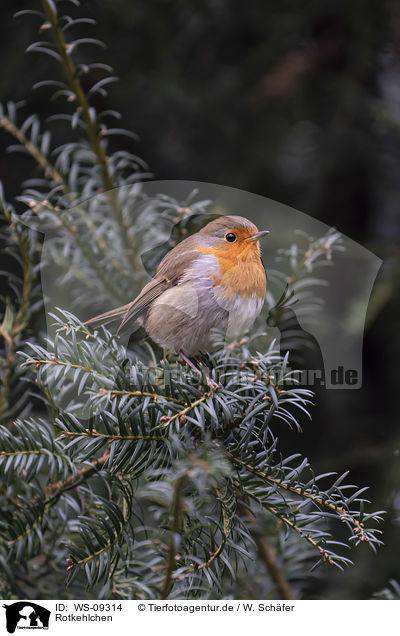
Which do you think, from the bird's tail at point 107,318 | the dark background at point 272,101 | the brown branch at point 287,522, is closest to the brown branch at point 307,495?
the brown branch at point 287,522

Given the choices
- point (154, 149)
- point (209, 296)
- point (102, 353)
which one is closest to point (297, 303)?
point (209, 296)

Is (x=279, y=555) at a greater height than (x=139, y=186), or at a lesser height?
lesser

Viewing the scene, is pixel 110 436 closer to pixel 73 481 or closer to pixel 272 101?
pixel 73 481

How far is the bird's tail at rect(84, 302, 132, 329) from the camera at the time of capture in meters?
0.58

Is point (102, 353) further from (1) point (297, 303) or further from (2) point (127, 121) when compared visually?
(2) point (127, 121)

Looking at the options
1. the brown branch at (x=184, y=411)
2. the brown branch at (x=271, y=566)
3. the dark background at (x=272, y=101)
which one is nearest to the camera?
the brown branch at (x=184, y=411)

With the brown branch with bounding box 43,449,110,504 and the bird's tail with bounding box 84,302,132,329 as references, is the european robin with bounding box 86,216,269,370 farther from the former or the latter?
the brown branch with bounding box 43,449,110,504
